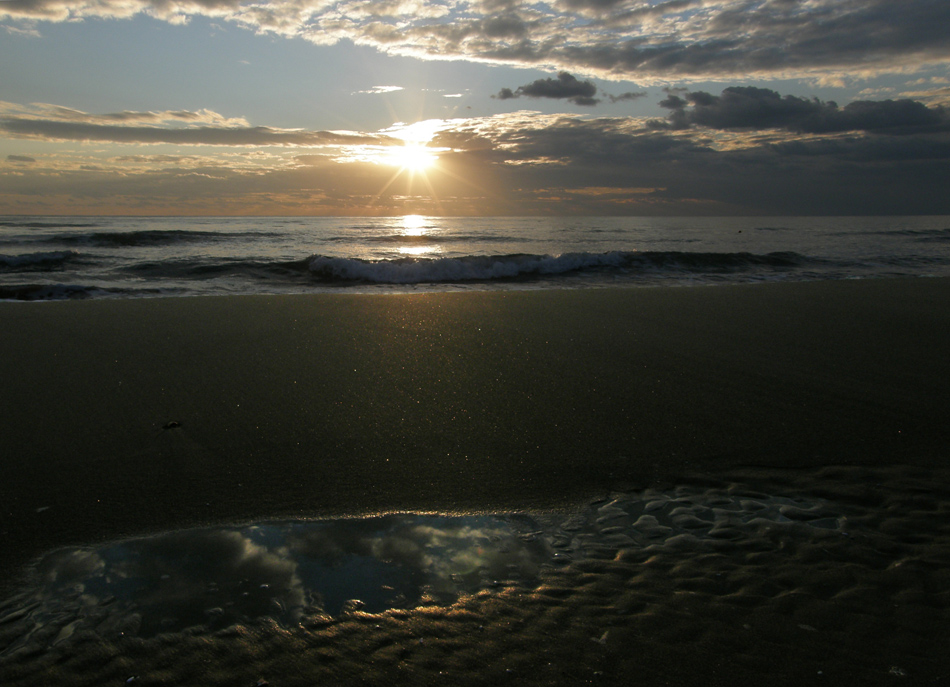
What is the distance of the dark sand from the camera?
5.68 ft

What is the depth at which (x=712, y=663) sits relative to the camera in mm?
1696

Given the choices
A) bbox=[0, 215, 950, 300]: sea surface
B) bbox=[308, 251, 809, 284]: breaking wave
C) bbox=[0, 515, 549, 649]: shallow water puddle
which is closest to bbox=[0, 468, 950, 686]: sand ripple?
bbox=[0, 515, 549, 649]: shallow water puddle

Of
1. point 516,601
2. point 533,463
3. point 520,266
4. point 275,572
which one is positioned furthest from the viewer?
point 520,266

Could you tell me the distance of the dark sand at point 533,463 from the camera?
5.68 ft

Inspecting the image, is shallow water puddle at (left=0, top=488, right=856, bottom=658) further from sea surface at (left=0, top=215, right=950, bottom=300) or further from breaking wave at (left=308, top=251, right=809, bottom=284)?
breaking wave at (left=308, top=251, right=809, bottom=284)

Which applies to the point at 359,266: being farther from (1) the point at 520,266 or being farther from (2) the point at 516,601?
(2) the point at 516,601

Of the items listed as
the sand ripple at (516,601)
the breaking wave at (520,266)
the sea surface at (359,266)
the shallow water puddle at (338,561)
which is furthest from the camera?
the breaking wave at (520,266)

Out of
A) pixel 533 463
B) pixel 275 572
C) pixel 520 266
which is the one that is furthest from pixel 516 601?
pixel 520 266

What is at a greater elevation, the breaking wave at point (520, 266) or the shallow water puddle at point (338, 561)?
the breaking wave at point (520, 266)

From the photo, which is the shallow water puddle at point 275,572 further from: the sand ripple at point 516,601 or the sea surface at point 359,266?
the sea surface at point 359,266

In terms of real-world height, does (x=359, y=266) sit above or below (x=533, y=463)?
above

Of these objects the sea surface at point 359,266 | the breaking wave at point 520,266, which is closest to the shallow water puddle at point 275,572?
the sea surface at point 359,266

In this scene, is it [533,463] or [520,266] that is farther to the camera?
[520,266]

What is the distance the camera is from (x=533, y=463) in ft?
10.0
